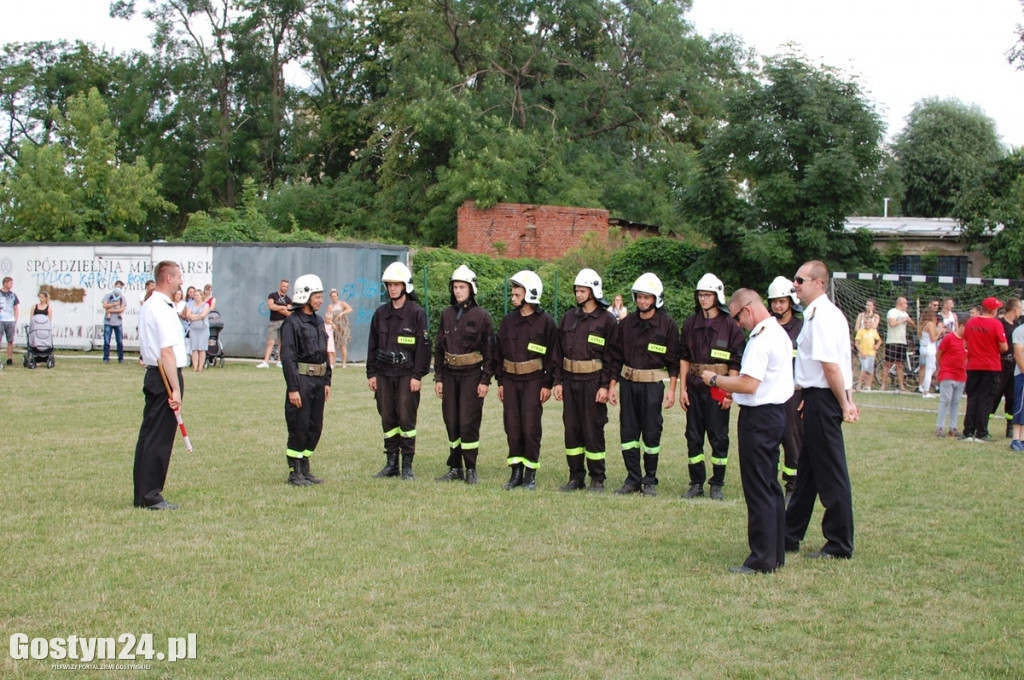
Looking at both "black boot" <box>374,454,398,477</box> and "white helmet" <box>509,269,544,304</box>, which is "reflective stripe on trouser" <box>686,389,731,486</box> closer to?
"white helmet" <box>509,269,544,304</box>

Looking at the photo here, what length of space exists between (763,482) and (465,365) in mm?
4265

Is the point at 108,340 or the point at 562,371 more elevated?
the point at 562,371

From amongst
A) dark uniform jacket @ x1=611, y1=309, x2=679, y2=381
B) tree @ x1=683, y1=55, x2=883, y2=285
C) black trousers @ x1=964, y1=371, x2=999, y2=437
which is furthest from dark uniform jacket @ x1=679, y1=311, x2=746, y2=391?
tree @ x1=683, y1=55, x2=883, y2=285

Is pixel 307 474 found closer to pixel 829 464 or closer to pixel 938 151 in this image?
pixel 829 464

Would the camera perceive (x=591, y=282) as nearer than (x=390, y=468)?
Yes

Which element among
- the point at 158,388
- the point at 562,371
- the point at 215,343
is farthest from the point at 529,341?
the point at 215,343

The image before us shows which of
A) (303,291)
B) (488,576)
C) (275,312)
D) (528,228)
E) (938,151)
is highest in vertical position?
(938,151)

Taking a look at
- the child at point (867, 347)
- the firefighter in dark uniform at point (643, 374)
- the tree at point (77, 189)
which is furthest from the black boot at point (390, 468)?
the tree at point (77, 189)

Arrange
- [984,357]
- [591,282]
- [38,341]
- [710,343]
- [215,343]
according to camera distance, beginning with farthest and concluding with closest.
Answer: [215,343], [38,341], [984,357], [591,282], [710,343]

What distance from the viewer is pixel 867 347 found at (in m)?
21.3

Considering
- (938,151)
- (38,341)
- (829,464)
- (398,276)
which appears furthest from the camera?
(938,151)

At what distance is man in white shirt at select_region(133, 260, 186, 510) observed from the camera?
29.1 feet

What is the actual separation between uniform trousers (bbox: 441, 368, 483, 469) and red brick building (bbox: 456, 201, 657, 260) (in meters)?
23.5

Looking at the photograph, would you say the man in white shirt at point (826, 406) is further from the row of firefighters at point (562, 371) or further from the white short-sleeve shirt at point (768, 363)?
the row of firefighters at point (562, 371)
